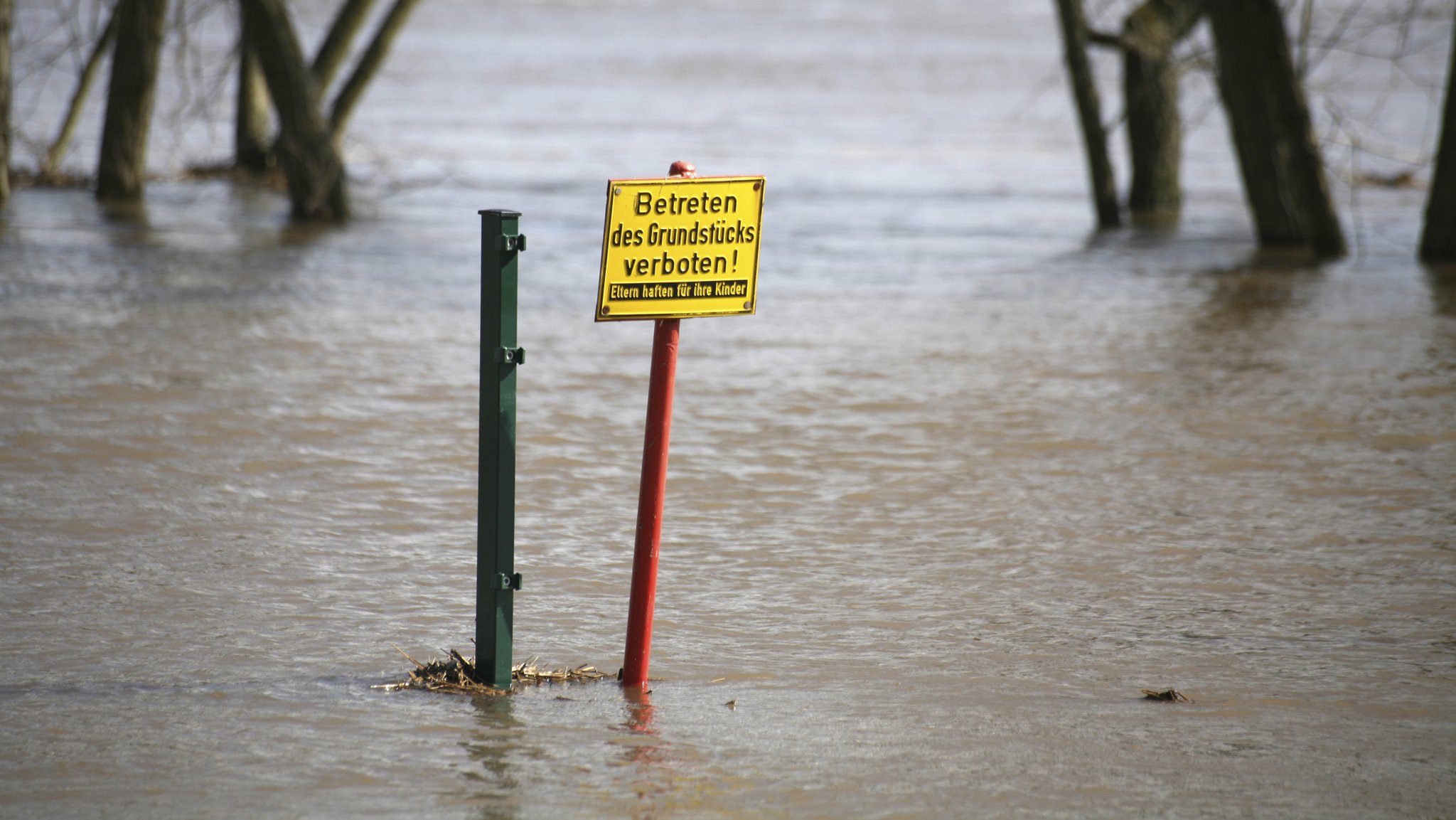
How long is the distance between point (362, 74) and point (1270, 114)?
863 cm

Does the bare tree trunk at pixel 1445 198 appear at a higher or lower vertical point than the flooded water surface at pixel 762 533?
higher

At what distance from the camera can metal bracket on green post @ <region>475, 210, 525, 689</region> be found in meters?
3.96

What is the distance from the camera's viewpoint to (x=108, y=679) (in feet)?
13.8

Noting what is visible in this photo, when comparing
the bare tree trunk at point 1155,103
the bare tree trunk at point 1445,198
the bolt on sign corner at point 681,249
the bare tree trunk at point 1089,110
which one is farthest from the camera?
the bare tree trunk at point 1155,103

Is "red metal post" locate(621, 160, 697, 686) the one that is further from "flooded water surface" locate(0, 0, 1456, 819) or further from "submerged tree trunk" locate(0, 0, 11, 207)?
"submerged tree trunk" locate(0, 0, 11, 207)

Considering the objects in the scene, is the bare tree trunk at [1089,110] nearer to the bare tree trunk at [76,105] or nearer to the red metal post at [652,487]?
the bare tree trunk at [76,105]

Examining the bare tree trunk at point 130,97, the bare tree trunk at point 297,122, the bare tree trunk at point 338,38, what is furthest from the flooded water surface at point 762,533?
the bare tree trunk at point 338,38

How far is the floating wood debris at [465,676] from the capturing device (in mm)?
4133

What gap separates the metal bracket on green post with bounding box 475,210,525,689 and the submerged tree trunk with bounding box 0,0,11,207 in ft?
39.3

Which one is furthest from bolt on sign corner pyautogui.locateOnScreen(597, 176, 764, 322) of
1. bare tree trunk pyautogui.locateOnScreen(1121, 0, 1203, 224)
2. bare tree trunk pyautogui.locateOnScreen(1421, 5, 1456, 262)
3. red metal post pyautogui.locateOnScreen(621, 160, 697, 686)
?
bare tree trunk pyautogui.locateOnScreen(1121, 0, 1203, 224)

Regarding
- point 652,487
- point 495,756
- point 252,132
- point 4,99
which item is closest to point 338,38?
point 252,132

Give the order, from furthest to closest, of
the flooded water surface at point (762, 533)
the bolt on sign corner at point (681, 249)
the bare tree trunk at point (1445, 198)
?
the bare tree trunk at point (1445, 198) < the bolt on sign corner at point (681, 249) < the flooded water surface at point (762, 533)

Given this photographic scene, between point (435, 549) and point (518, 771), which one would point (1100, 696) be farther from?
point (435, 549)

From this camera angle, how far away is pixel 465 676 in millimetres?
4160
